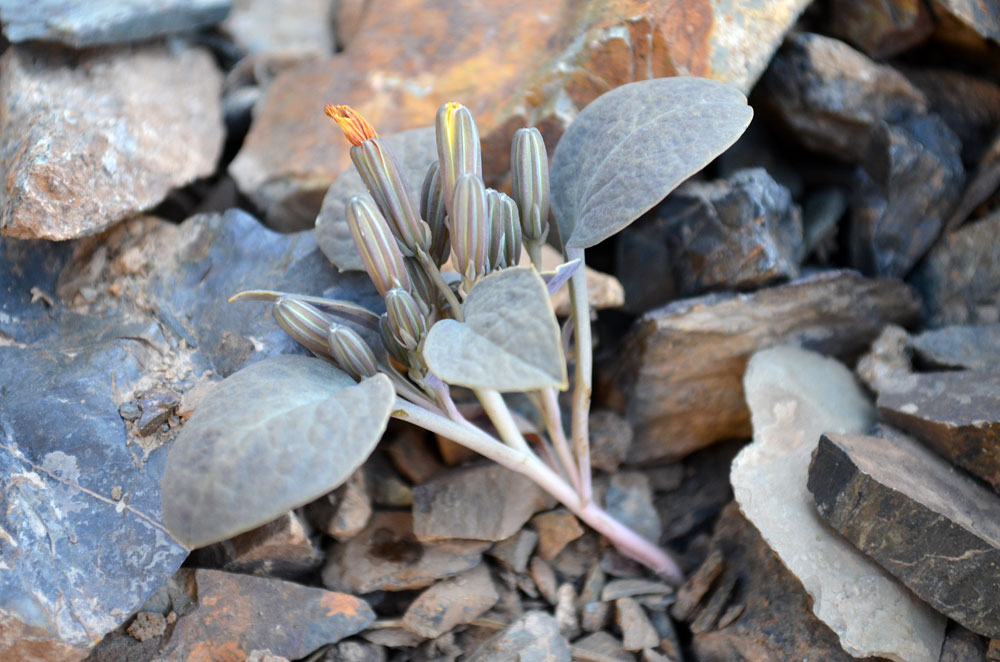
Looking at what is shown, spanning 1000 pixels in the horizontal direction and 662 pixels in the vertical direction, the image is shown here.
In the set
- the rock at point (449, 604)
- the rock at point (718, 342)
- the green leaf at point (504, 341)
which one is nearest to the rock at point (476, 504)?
the rock at point (449, 604)

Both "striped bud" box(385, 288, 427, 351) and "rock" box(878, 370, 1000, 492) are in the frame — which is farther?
"rock" box(878, 370, 1000, 492)

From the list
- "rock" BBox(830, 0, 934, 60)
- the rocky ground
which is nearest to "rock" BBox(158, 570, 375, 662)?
the rocky ground

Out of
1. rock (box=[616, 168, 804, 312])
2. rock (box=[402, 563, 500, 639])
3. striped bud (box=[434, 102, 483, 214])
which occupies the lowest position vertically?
rock (box=[402, 563, 500, 639])

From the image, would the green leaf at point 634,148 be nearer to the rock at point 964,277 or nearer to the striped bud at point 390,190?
the striped bud at point 390,190

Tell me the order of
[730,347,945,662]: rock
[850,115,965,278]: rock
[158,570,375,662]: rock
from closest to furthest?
[730,347,945,662]: rock → [158,570,375,662]: rock → [850,115,965,278]: rock

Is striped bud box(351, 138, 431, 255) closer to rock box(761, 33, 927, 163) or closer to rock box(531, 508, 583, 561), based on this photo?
rock box(531, 508, 583, 561)

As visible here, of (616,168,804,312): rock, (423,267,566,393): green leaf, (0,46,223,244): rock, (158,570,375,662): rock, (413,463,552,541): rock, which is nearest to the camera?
(423,267,566,393): green leaf

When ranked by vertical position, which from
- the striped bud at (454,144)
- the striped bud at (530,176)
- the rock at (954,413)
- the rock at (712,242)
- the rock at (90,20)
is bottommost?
the rock at (954,413)
